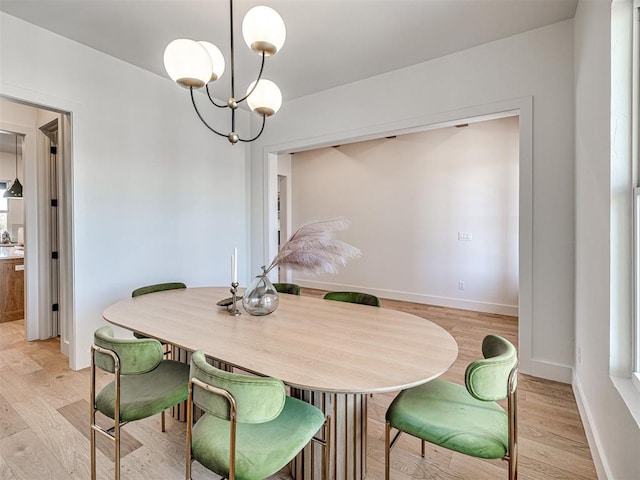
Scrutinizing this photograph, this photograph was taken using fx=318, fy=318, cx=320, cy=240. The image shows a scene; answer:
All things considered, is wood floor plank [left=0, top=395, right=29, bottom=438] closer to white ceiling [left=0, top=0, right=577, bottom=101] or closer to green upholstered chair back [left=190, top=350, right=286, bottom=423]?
green upholstered chair back [left=190, top=350, right=286, bottom=423]

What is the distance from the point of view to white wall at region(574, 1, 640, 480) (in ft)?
4.29

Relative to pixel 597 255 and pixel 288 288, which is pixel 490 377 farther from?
pixel 288 288

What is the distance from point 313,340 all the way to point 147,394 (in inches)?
30.4

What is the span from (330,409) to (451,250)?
398cm

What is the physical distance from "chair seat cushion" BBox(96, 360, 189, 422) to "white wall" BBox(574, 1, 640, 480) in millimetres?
1728

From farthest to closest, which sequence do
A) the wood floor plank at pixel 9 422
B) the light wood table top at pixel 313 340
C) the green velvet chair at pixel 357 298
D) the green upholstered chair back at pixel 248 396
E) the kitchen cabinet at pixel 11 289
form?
the kitchen cabinet at pixel 11 289
the green velvet chair at pixel 357 298
the wood floor plank at pixel 9 422
the light wood table top at pixel 313 340
the green upholstered chair back at pixel 248 396

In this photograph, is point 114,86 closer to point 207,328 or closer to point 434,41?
point 207,328

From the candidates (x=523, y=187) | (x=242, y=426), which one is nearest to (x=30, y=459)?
(x=242, y=426)

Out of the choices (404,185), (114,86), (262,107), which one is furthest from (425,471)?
(404,185)

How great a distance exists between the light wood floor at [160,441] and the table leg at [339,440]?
218 mm

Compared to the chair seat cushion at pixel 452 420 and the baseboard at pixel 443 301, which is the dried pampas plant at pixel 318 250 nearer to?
the chair seat cushion at pixel 452 420

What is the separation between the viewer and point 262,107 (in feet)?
6.46

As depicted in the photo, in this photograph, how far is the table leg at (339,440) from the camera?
1.36m

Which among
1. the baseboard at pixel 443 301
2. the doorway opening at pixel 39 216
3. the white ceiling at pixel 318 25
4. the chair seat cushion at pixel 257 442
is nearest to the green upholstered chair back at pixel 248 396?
the chair seat cushion at pixel 257 442
